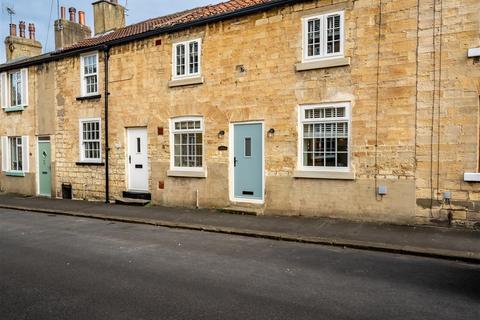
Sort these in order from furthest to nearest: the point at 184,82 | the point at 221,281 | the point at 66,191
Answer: the point at 66,191, the point at 184,82, the point at 221,281

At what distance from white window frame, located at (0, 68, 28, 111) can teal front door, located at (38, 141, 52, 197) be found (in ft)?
7.73

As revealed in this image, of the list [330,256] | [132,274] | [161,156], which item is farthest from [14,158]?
[330,256]

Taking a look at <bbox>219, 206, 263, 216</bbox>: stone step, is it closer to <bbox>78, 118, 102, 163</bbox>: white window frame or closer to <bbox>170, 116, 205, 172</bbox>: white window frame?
<bbox>170, 116, 205, 172</bbox>: white window frame

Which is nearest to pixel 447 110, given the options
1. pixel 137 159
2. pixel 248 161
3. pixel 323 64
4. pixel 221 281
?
pixel 323 64

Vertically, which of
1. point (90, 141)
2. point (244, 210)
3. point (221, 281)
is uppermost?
point (90, 141)

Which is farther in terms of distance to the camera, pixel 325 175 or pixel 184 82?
pixel 184 82

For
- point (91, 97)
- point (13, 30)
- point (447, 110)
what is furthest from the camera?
point (13, 30)

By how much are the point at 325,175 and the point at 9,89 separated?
1691 cm

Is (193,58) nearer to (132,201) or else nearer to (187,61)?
(187,61)

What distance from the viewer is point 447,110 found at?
9.22 meters

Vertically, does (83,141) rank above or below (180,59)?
below

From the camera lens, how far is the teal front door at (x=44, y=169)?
17672 mm

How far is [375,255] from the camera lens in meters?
7.47

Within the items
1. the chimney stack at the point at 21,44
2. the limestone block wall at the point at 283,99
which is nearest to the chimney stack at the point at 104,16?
the limestone block wall at the point at 283,99
